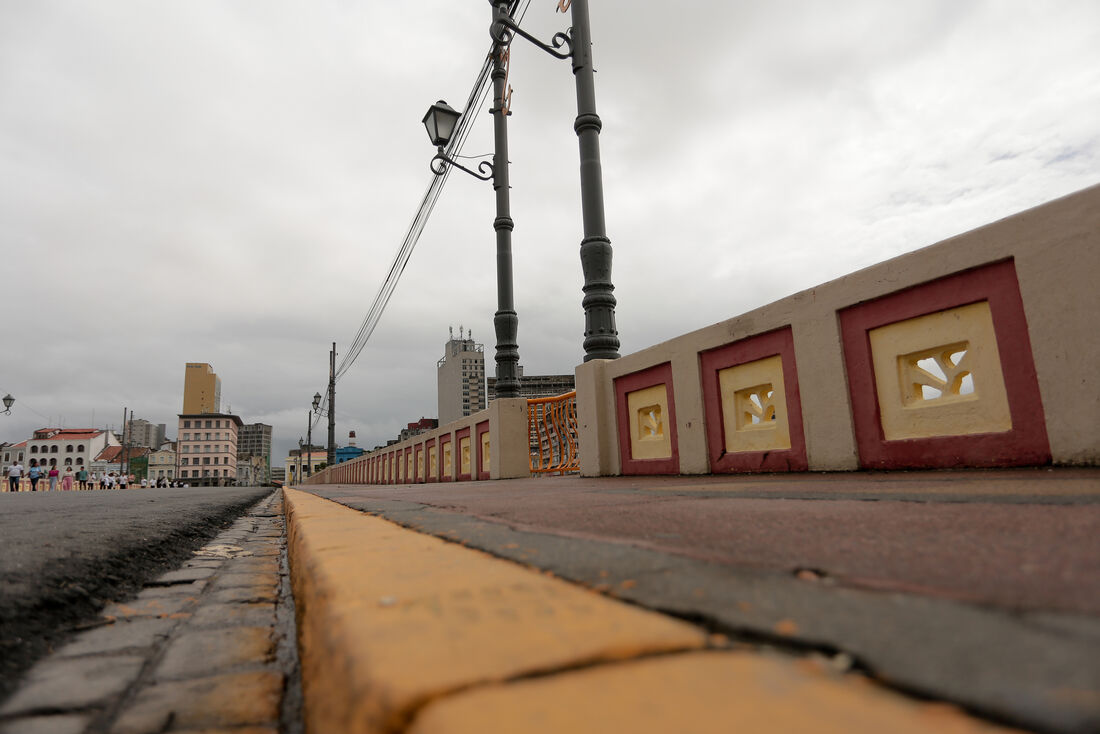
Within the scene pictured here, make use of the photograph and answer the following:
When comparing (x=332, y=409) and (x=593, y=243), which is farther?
(x=332, y=409)

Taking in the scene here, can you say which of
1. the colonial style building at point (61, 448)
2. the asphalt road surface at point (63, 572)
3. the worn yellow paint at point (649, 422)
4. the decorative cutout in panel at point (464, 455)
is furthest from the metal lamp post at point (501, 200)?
the colonial style building at point (61, 448)

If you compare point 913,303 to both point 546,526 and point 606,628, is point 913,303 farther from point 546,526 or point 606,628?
point 606,628

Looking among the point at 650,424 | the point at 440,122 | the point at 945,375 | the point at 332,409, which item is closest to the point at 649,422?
the point at 650,424

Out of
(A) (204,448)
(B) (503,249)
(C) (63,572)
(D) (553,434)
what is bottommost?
(C) (63,572)

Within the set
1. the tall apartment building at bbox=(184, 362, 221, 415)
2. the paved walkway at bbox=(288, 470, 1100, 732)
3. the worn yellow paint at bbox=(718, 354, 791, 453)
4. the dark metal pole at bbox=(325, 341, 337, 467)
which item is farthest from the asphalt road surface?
the tall apartment building at bbox=(184, 362, 221, 415)

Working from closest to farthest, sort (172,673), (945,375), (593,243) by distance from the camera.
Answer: (172,673) < (945,375) < (593,243)

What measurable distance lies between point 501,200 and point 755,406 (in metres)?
6.72

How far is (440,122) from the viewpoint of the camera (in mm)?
9336

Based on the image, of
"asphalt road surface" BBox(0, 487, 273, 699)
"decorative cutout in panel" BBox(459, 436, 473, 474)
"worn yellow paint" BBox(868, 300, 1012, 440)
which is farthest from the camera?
"decorative cutout in panel" BBox(459, 436, 473, 474)

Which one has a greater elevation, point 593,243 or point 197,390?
point 197,390

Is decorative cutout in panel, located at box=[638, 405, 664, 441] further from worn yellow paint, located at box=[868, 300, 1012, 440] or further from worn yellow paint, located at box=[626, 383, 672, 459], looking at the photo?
worn yellow paint, located at box=[868, 300, 1012, 440]

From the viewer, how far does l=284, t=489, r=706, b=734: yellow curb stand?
636mm

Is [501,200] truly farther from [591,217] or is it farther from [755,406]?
[755,406]

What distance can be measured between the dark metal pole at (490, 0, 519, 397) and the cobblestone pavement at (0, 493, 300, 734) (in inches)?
265
